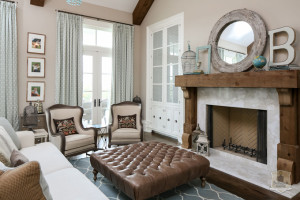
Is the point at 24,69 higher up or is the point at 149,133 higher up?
the point at 24,69

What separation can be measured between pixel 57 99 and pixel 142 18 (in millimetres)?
3173

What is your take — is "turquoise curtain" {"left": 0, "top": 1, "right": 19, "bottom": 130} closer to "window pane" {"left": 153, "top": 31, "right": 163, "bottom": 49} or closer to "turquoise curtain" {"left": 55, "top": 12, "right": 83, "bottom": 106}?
"turquoise curtain" {"left": 55, "top": 12, "right": 83, "bottom": 106}

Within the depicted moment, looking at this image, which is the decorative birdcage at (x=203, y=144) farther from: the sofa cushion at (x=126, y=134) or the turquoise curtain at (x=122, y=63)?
the turquoise curtain at (x=122, y=63)

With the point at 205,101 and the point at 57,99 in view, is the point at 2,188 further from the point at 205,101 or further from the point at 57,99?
the point at 57,99

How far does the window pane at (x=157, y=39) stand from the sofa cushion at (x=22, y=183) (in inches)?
186

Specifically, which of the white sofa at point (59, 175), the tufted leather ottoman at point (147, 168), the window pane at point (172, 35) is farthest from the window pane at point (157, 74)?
the white sofa at point (59, 175)

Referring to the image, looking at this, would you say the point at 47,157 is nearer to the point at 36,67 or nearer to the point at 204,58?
the point at 36,67

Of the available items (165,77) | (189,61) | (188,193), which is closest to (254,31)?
(189,61)

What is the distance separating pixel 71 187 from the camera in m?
1.69

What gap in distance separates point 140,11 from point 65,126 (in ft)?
11.9

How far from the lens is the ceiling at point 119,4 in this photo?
200 inches

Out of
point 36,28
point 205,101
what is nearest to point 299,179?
point 205,101

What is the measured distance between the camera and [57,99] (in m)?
4.55

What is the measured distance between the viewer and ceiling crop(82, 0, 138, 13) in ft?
16.7
